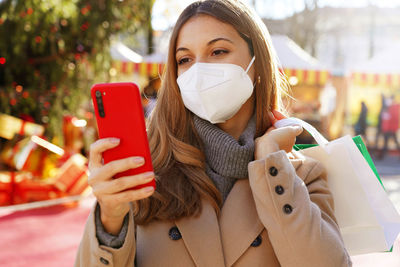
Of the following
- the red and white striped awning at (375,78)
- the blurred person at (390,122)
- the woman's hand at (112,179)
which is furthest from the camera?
the red and white striped awning at (375,78)

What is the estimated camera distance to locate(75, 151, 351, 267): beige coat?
4.50 ft

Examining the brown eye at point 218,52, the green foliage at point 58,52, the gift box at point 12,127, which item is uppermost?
the brown eye at point 218,52

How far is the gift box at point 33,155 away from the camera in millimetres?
5480

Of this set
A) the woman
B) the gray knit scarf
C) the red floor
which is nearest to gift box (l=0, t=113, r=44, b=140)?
the red floor

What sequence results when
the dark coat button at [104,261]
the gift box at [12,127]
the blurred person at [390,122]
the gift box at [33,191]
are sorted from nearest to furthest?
the dark coat button at [104,261] < the gift box at [12,127] < the gift box at [33,191] < the blurred person at [390,122]

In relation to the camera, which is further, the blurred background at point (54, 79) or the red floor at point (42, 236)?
the blurred background at point (54, 79)

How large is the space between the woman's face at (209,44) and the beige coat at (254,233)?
48 centimetres

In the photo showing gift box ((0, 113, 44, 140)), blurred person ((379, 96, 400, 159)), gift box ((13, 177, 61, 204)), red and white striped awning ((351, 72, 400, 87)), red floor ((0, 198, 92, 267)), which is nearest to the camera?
red floor ((0, 198, 92, 267))

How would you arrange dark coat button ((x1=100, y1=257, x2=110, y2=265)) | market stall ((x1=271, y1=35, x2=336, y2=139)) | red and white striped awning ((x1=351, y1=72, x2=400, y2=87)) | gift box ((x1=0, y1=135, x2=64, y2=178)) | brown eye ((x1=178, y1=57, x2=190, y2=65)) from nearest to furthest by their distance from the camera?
dark coat button ((x1=100, y1=257, x2=110, y2=265)) < brown eye ((x1=178, y1=57, x2=190, y2=65)) < gift box ((x1=0, y1=135, x2=64, y2=178)) < market stall ((x1=271, y1=35, x2=336, y2=139)) < red and white striped awning ((x1=351, y1=72, x2=400, y2=87))

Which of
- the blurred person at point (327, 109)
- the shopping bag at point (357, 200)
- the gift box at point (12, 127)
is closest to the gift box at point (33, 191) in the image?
the gift box at point (12, 127)

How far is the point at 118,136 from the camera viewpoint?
1240mm

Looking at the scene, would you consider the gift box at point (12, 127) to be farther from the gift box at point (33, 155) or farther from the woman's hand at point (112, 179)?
the woman's hand at point (112, 179)

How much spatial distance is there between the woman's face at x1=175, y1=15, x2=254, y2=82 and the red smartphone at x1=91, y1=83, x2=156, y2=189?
0.51 metres

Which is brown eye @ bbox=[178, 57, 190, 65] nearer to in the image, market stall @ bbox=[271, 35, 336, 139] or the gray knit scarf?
the gray knit scarf
